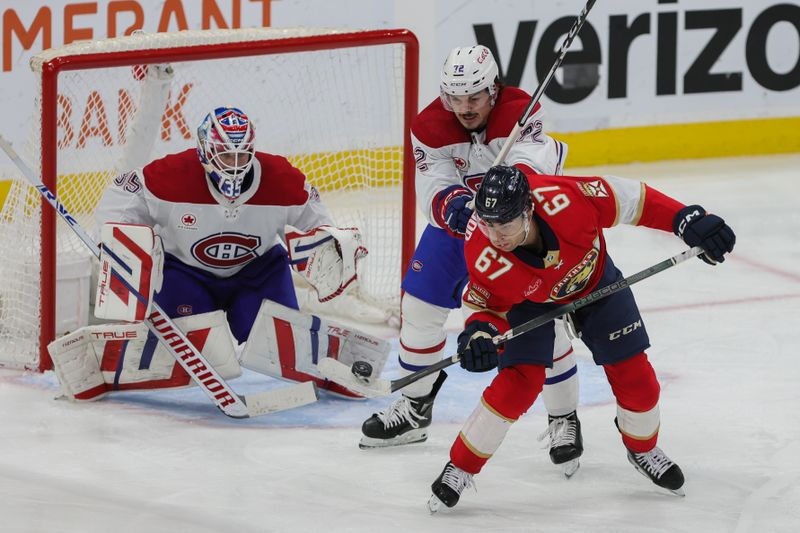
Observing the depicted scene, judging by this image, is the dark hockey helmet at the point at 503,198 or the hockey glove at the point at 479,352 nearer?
the dark hockey helmet at the point at 503,198

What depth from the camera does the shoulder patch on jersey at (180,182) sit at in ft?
13.0

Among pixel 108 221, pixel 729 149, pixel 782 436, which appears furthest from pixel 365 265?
pixel 729 149

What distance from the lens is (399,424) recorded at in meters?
3.82

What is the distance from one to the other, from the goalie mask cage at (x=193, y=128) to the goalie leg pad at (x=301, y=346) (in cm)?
66

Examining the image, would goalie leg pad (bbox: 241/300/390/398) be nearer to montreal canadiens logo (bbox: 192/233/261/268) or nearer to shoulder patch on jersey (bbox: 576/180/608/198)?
montreal canadiens logo (bbox: 192/233/261/268)

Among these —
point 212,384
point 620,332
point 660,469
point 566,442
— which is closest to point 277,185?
point 212,384

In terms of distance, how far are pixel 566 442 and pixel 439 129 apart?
85cm

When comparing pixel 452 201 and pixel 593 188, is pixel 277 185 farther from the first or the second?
pixel 593 188

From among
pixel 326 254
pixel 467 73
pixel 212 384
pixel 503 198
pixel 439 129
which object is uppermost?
pixel 467 73

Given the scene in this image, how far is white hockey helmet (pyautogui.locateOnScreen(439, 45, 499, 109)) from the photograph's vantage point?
3598 millimetres

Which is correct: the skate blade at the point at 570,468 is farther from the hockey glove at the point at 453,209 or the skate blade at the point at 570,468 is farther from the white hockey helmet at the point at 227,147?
the white hockey helmet at the point at 227,147

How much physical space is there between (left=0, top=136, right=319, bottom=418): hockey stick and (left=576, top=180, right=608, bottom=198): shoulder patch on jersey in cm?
110

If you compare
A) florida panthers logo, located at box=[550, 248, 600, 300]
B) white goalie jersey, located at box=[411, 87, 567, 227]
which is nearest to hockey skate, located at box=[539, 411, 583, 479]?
florida panthers logo, located at box=[550, 248, 600, 300]

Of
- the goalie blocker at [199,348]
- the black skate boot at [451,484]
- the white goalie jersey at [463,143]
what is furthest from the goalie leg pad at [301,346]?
the black skate boot at [451,484]
